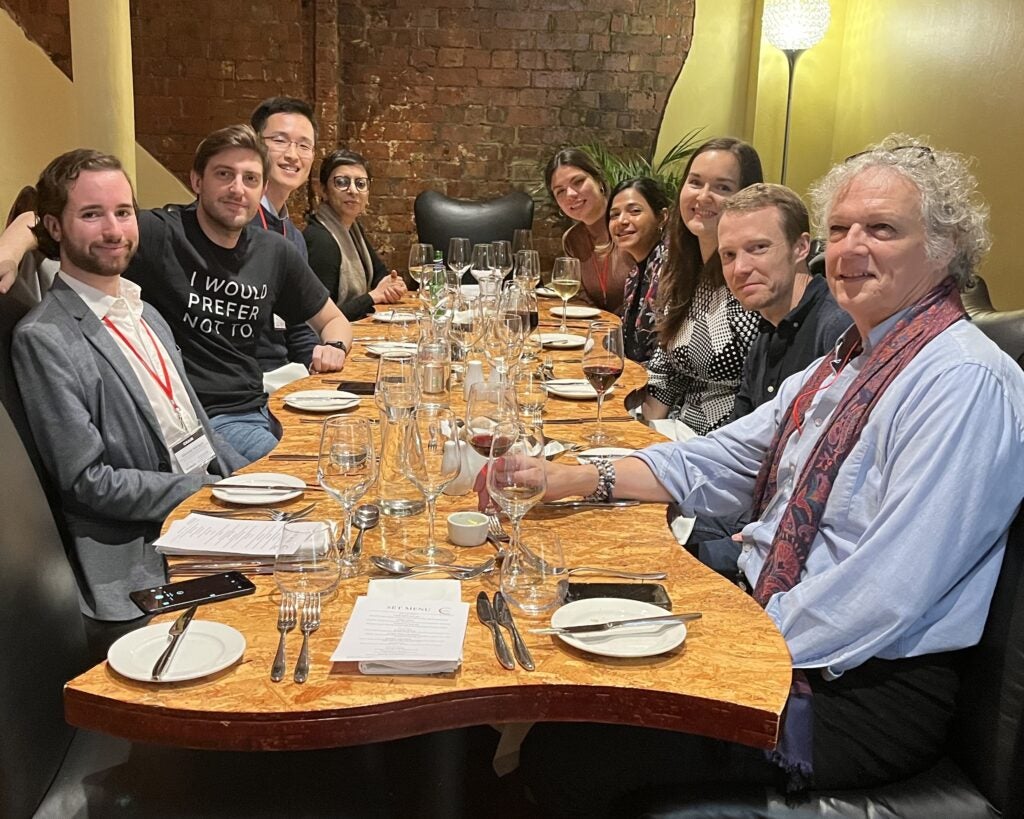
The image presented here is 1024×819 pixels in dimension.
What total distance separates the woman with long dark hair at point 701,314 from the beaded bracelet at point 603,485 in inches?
44.9

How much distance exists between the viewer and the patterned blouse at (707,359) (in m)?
2.81

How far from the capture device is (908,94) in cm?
435

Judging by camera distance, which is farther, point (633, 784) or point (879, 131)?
point (879, 131)

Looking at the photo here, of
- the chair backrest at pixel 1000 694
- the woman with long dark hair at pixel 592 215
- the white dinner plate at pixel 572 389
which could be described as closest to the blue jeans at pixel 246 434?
the white dinner plate at pixel 572 389

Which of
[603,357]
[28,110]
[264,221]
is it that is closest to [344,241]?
[264,221]

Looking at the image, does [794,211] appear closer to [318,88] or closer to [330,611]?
[330,611]

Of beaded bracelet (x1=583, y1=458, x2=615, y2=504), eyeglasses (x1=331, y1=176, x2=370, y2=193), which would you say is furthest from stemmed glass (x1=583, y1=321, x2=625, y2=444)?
eyeglasses (x1=331, y1=176, x2=370, y2=193)

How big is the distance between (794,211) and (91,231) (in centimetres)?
171

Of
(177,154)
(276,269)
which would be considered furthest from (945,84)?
(177,154)

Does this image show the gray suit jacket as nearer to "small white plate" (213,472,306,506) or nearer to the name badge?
the name badge

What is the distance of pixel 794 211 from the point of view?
96.7 inches

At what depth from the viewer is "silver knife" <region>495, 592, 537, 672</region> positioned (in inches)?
45.1

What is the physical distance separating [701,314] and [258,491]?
1.71 meters

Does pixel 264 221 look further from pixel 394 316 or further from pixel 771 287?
pixel 771 287
